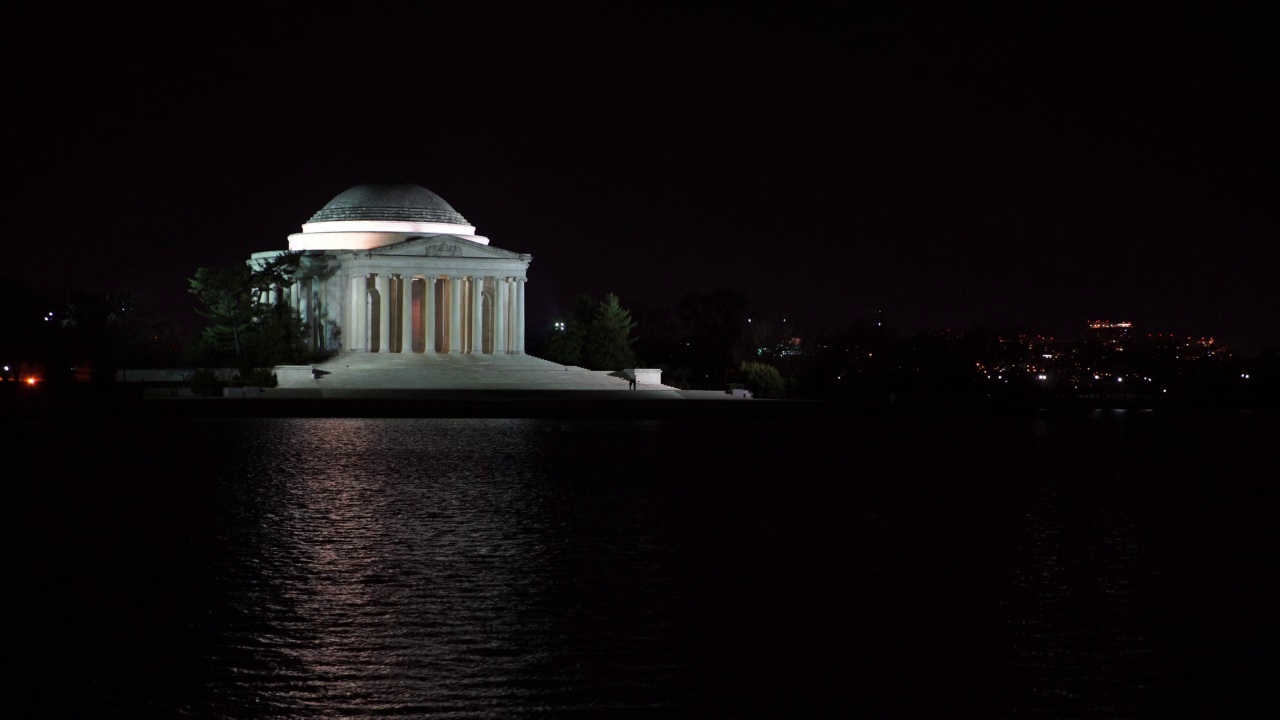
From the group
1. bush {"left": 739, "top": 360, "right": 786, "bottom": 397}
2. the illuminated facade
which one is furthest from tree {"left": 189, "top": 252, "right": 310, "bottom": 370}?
bush {"left": 739, "top": 360, "right": 786, "bottom": 397}

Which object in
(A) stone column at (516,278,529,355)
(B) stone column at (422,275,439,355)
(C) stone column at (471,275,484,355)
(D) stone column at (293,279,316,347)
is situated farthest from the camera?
(A) stone column at (516,278,529,355)

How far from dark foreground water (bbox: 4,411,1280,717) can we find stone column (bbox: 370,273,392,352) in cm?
7152

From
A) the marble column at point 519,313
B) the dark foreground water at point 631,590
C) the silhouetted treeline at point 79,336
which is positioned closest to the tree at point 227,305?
the silhouetted treeline at point 79,336

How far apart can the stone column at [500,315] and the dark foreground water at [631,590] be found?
73.8 metres

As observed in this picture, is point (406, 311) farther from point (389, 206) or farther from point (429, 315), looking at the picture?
point (389, 206)

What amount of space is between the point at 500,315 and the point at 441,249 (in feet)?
21.4

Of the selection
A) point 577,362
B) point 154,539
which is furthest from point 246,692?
point 577,362

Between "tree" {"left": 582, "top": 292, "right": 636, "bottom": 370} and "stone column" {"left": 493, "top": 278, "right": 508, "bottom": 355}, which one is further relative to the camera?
"stone column" {"left": 493, "top": 278, "right": 508, "bottom": 355}

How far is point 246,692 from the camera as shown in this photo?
12.8 m

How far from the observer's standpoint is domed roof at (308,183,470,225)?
113 meters

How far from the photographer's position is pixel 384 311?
108 meters

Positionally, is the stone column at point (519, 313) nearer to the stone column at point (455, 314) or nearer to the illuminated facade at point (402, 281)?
the illuminated facade at point (402, 281)

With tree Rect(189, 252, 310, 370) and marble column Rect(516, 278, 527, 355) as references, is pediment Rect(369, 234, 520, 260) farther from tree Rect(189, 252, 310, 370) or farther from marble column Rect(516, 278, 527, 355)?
tree Rect(189, 252, 310, 370)

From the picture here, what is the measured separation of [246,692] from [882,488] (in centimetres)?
2027
